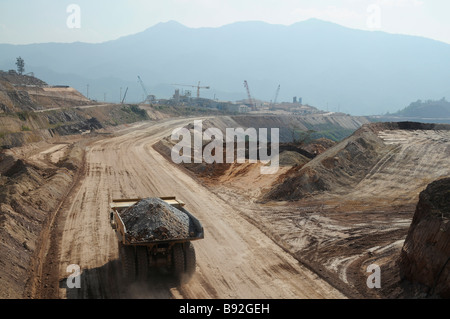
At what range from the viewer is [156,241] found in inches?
499

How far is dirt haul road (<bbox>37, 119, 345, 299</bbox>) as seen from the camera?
13.0 m

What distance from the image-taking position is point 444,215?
13281 millimetres

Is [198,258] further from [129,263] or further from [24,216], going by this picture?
[24,216]

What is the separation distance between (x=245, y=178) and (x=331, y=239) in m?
14.8

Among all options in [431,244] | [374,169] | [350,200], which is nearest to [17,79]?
[374,169]

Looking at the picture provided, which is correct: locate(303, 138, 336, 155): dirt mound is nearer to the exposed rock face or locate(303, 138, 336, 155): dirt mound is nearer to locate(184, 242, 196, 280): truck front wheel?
the exposed rock face

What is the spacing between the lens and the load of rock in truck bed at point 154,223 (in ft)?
42.4

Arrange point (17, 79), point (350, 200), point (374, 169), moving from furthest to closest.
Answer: point (17, 79) < point (374, 169) < point (350, 200)

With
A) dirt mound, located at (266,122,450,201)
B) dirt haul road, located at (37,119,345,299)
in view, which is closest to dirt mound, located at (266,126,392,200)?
dirt mound, located at (266,122,450,201)

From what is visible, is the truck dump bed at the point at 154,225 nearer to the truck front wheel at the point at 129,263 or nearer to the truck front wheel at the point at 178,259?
the truck front wheel at the point at 129,263

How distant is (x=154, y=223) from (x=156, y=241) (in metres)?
0.75
